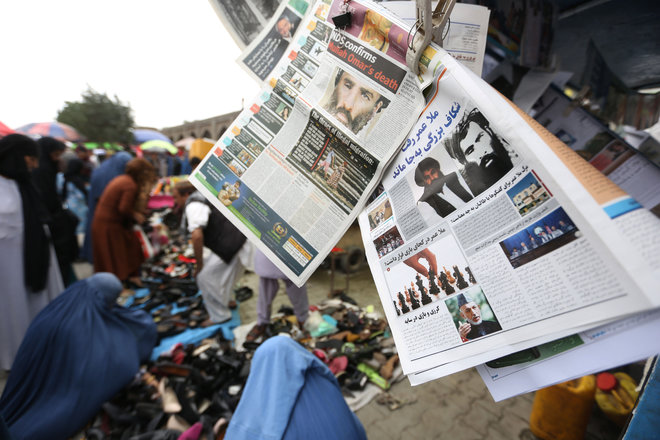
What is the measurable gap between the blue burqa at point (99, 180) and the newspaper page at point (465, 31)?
4350 mm

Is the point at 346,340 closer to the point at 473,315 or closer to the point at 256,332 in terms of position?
the point at 256,332

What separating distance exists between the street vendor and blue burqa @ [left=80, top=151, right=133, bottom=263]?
1806 mm

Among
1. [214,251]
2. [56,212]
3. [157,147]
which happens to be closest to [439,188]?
[214,251]

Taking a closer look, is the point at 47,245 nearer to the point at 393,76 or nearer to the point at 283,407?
the point at 283,407

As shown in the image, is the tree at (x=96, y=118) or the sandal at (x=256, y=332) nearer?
the sandal at (x=256, y=332)

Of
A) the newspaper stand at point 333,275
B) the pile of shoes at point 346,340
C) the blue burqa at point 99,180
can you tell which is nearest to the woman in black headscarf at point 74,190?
the blue burqa at point 99,180

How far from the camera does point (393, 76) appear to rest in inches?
26.6

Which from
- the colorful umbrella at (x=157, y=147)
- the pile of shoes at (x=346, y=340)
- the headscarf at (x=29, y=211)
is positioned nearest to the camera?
the headscarf at (x=29, y=211)

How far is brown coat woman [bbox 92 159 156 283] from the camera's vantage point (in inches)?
129

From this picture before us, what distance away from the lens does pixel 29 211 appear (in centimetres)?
238

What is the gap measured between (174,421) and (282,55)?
231 cm

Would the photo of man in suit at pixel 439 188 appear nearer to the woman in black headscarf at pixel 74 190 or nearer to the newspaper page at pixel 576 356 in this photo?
the newspaper page at pixel 576 356

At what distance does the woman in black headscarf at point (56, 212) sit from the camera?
3.10 meters

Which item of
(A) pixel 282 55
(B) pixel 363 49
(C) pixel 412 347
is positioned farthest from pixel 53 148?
(C) pixel 412 347
